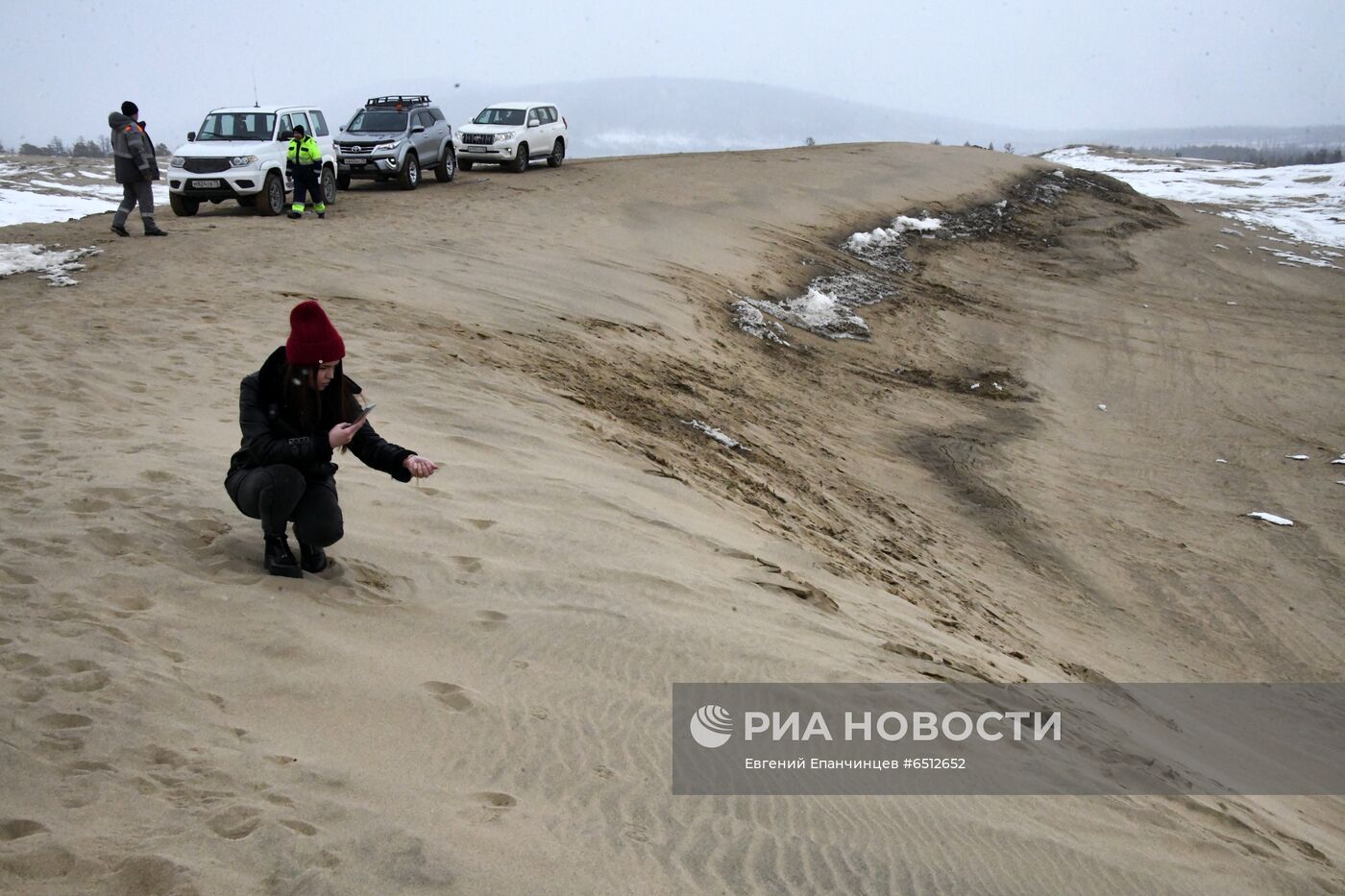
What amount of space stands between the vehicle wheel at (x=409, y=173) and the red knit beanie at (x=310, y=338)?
18.7 meters

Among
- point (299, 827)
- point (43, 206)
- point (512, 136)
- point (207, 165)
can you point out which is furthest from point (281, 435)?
point (512, 136)

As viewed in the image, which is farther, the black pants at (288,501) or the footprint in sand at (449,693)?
the black pants at (288,501)

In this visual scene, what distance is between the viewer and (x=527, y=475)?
7.06 m

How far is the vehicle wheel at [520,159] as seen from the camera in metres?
26.1

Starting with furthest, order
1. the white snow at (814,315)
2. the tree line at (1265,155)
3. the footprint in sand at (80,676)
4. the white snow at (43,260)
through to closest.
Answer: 1. the tree line at (1265,155)
2. the white snow at (814,315)
3. the white snow at (43,260)
4. the footprint in sand at (80,676)

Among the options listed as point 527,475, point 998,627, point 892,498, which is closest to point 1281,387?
point 892,498

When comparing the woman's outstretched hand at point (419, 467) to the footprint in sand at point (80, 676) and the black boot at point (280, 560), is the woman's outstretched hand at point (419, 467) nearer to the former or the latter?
the black boot at point (280, 560)

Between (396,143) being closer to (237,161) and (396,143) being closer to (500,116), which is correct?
(237,161)

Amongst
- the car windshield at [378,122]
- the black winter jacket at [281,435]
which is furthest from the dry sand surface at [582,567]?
the car windshield at [378,122]

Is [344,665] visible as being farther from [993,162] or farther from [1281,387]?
[993,162]

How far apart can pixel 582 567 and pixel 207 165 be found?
588 inches

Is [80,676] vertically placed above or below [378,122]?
below

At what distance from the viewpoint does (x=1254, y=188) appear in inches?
1529

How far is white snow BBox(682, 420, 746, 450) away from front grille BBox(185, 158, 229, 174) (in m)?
12.0
